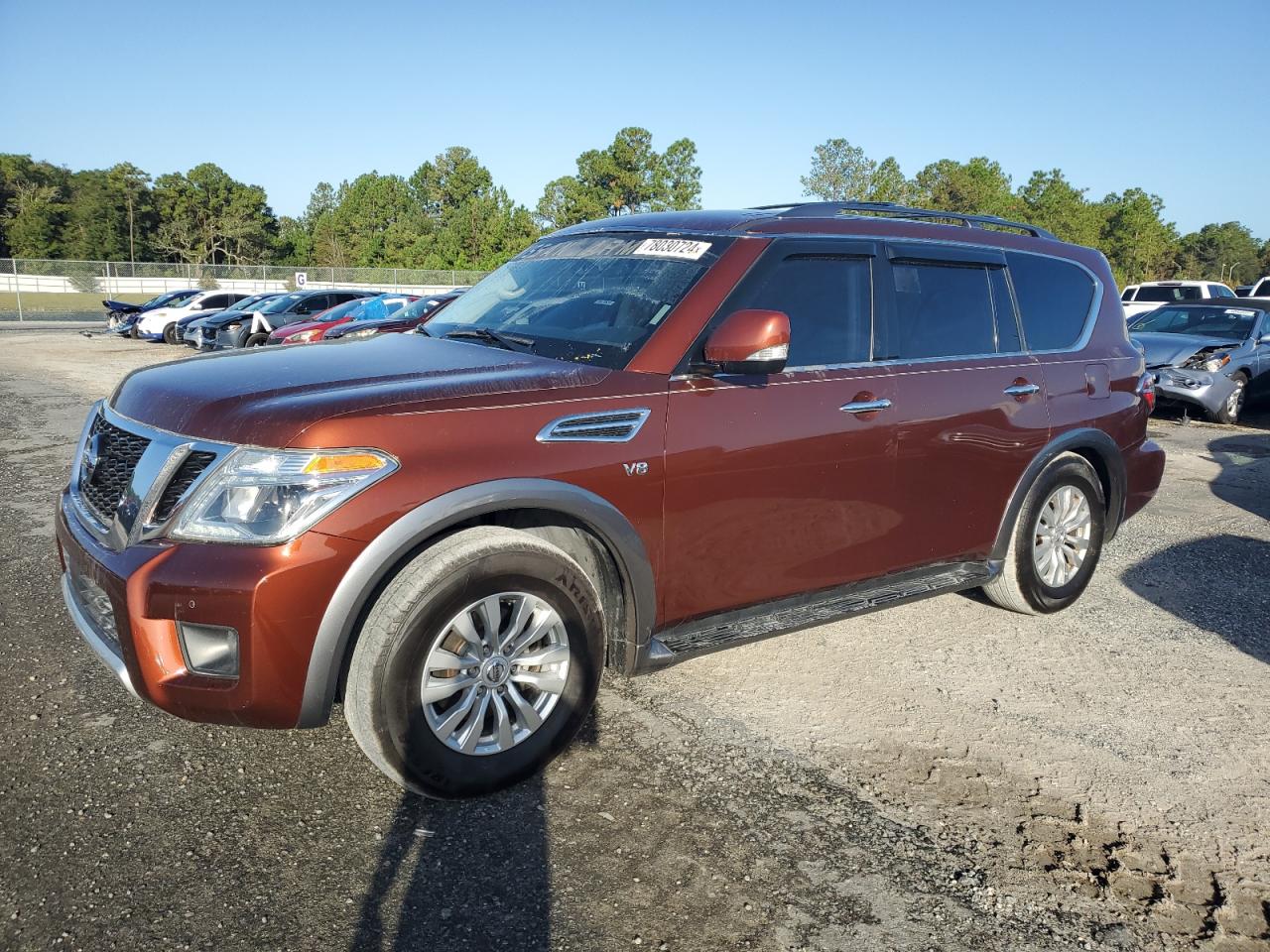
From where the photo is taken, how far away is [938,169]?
238 ft

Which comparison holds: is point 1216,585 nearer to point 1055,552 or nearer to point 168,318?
point 1055,552

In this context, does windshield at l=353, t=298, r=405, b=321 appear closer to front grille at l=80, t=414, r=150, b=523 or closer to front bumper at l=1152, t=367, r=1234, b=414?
front bumper at l=1152, t=367, r=1234, b=414

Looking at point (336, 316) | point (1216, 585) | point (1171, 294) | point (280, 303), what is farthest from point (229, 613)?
point (1171, 294)

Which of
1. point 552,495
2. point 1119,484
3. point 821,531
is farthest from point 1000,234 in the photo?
point 552,495

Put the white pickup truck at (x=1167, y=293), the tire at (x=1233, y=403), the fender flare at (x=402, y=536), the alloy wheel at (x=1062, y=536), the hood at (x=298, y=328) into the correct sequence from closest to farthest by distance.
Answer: the fender flare at (x=402, y=536)
the alloy wheel at (x=1062, y=536)
the tire at (x=1233, y=403)
the hood at (x=298, y=328)
the white pickup truck at (x=1167, y=293)

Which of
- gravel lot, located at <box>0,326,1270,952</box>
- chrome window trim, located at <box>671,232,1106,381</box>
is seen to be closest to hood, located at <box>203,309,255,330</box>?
gravel lot, located at <box>0,326,1270,952</box>

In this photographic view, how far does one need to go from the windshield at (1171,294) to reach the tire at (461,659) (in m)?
23.9

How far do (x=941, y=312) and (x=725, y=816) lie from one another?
2494mm

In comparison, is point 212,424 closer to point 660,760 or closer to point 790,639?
point 660,760

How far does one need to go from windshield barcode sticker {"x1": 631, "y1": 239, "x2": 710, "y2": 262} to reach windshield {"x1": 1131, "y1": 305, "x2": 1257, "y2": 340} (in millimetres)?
12053

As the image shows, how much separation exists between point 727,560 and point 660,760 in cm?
75

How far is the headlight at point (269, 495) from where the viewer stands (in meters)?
2.66

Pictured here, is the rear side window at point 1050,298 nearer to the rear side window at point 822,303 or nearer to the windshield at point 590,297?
the rear side window at point 822,303

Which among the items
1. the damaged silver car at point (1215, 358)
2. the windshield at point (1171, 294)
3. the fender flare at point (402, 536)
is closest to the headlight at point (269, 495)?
the fender flare at point (402, 536)
